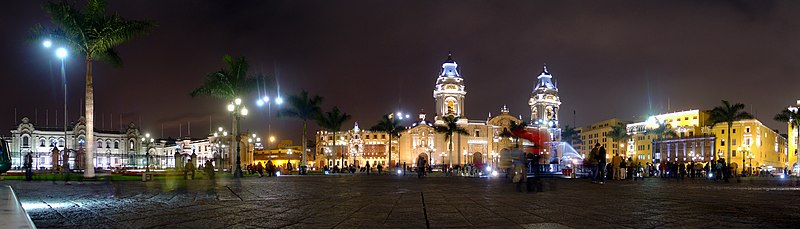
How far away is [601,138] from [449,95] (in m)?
62.3

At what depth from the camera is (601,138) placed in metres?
178

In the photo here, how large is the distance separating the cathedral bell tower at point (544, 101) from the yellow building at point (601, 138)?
1596 cm

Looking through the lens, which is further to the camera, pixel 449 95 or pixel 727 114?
pixel 449 95

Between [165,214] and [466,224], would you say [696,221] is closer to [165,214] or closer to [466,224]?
[466,224]

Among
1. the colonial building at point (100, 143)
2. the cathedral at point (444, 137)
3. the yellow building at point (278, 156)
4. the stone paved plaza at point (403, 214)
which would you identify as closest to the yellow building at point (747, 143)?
the cathedral at point (444, 137)

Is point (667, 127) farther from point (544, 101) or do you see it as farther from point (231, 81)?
point (231, 81)

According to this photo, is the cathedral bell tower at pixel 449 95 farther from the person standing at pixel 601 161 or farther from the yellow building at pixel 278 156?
the person standing at pixel 601 161

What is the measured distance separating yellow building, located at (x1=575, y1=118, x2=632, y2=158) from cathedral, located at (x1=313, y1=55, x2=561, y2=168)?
66.1 ft

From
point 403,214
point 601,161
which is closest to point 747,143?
point 601,161

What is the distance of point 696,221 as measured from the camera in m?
9.35

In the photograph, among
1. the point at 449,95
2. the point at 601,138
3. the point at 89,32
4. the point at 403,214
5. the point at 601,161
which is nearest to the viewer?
the point at 403,214

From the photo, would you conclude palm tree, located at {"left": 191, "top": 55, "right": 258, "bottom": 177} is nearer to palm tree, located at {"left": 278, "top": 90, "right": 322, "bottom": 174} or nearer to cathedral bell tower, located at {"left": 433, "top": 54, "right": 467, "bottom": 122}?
palm tree, located at {"left": 278, "top": 90, "right": 322, "bottom": 174}

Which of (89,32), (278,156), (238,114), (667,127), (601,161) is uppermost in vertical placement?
(89,32)

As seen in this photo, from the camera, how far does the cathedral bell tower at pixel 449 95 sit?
13750 centimetres
